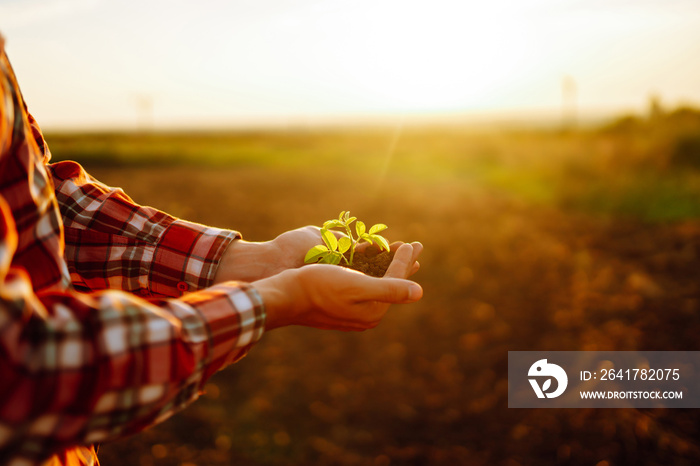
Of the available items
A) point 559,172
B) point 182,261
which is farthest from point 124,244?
point 559,172

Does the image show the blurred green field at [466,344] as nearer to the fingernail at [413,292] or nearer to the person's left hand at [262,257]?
the person's left hand at [262,257]

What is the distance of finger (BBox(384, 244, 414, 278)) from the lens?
178 cm

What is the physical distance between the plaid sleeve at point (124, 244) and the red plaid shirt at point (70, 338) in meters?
0.26

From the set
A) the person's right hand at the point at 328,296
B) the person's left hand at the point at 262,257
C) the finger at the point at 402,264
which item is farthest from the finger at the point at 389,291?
the person's left hand at the point at 262,257

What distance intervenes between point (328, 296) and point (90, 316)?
0.70 meters

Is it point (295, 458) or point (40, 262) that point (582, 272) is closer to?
point (295, 458)

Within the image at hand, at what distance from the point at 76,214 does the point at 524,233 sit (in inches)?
308

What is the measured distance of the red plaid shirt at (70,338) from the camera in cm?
80

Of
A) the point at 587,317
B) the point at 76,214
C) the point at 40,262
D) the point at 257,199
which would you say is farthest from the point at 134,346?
the point at 257,199

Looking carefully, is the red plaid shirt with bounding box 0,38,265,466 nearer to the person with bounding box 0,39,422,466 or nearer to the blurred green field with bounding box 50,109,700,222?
the person with bounding box 0,39,422,466

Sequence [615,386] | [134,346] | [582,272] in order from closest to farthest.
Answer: [134,346] → [615,386] → [582,272]

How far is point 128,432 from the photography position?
37.6 inches

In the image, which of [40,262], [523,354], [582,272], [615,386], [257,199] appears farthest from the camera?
[257,199]

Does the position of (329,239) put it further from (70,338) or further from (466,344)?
(466,344)
